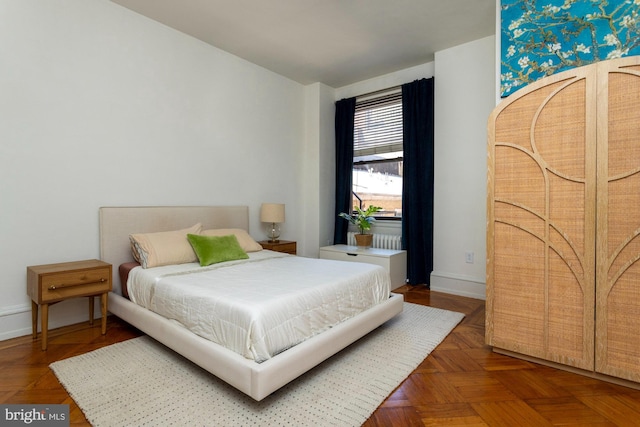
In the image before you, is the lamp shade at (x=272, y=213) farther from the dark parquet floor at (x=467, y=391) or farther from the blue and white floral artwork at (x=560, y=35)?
the blue and white floral artwork at (x=560, y=35)

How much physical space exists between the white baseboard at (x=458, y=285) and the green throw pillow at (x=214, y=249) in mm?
2387

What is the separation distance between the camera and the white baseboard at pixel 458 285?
148 inches

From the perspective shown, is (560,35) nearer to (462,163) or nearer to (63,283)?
(462,163)

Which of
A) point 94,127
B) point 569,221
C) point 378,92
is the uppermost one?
point 378,92

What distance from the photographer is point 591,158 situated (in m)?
1.99

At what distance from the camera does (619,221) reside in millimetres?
1925

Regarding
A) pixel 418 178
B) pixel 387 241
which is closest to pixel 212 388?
pixel 387 241

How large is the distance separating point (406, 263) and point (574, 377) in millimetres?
2442

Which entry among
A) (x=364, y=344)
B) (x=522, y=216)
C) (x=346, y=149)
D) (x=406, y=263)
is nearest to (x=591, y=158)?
(x=522, y=216)

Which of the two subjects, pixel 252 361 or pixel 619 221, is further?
pixel 619 221

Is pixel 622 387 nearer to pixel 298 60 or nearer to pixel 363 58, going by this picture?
pixel 363 58

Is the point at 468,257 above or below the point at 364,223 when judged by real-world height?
below

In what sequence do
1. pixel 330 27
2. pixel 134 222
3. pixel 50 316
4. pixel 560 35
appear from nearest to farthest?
pixel 560 35, pixel 50 316, pixel 134 222, pixel 330 27

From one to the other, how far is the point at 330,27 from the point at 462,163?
2148mm
